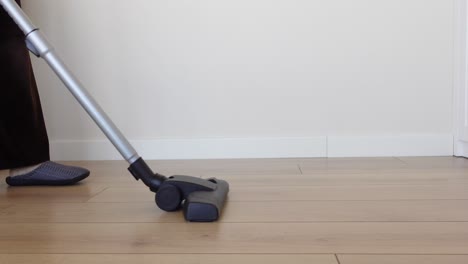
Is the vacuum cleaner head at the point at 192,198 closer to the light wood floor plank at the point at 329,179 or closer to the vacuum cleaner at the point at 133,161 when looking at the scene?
the vacuum cleaner at the point at 133,161

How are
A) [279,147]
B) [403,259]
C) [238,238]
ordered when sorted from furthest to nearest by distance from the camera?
[279,147] → [238,238] → [403,259]

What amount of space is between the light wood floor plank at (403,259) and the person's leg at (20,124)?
843 millimetres

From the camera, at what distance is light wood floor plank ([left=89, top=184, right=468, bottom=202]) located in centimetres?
95

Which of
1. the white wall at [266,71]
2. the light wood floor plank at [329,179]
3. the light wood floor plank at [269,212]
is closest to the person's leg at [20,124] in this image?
the light wood floor plank at [329,179]

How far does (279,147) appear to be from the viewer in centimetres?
167

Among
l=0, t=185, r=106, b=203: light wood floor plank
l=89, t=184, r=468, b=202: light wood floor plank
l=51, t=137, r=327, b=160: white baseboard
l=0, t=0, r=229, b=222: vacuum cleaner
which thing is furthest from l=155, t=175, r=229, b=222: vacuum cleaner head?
l=51, t=137, r=327, b=160: white baseboard

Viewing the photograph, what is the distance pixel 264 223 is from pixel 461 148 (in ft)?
3.80

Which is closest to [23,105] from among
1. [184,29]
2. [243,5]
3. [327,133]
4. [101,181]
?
[101,181]

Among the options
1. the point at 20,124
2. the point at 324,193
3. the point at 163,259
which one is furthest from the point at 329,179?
the point at 20,124

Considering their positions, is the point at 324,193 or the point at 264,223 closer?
the point at 264,223

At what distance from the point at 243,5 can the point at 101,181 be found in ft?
2.78

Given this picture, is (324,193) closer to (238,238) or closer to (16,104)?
(238,238)

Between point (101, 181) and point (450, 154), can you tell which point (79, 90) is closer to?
point (101, 181)

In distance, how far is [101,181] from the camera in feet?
4.09
